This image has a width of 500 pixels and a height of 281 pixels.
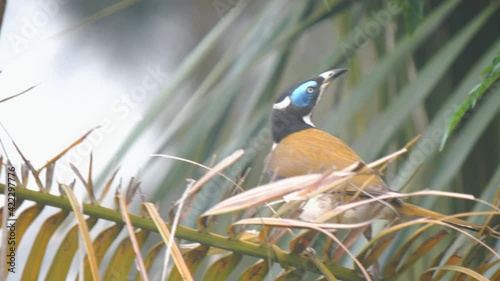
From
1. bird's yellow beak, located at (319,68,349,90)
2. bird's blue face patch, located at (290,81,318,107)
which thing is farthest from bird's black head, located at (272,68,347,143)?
bird's yellow beak, located at (319,68,349,90)

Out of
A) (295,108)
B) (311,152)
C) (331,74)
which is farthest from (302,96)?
(311,152)

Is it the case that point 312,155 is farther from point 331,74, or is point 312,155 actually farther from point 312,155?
point 331,74

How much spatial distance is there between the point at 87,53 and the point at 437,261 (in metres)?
4.67

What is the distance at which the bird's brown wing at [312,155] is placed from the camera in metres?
2.04

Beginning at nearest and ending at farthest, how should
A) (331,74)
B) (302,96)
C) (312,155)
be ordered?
(312,155) → (331,74) → (302,96)

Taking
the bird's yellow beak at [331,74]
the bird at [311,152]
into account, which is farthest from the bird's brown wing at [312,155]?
the bird's yellow beak at [331,74]

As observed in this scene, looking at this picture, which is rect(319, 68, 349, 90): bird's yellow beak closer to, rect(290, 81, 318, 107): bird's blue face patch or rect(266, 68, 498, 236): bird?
rect(266, 68, 498, 236): bird

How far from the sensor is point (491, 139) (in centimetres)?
256

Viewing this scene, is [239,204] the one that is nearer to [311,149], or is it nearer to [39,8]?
[311,149]

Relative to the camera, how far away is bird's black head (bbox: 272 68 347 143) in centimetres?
247

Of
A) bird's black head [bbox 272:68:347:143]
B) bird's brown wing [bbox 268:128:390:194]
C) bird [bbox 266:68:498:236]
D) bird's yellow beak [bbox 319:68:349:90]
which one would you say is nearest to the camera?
bird [bbox 266:68:498:236]

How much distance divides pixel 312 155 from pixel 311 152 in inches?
0.9

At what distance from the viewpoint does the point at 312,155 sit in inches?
84.0

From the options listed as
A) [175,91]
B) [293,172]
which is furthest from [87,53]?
[293,172]
